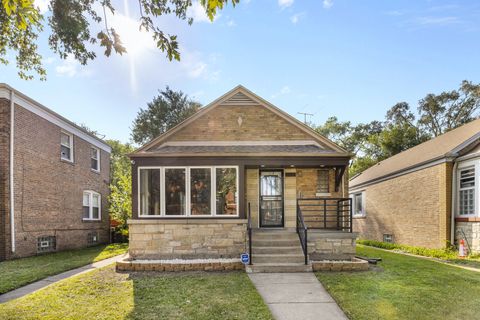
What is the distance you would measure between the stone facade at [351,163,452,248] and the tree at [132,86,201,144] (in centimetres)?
2022

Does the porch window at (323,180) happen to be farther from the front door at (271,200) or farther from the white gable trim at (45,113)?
the white gable trim at (45,113)

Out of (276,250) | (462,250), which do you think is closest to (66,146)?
(276,250)

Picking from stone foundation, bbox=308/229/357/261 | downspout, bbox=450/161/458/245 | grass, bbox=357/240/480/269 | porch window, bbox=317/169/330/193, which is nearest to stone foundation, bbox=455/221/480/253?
downspout, bbox=450/161/458/245

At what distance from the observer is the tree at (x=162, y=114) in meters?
33.1

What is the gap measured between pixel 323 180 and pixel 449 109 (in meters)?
29.2

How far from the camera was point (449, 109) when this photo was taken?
3375 cm

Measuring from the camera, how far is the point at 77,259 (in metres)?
11.2

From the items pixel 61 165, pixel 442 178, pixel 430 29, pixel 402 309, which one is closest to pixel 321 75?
pixel 430 29

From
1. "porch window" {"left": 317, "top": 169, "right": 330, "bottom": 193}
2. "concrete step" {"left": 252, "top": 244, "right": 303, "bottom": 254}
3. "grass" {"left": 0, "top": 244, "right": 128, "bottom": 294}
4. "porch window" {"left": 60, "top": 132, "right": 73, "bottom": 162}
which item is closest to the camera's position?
"grass" {"left": 0, "top": 244, "right": 128, "bottom": 294}

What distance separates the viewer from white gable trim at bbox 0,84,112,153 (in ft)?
36.5

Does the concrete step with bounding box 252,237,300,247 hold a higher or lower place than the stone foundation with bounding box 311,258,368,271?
higher

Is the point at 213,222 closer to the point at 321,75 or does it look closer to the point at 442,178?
the point at 321,75

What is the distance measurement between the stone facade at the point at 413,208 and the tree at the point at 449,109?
19908 mm

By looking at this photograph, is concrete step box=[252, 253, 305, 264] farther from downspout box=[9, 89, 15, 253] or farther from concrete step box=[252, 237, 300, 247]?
downspout box=[9, 89, 15, 253]
